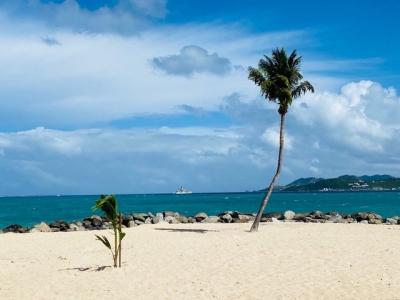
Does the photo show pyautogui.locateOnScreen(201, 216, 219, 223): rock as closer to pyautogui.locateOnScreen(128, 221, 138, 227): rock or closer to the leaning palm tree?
pyautogui.locateOnScreen(128, 221, 138, 227): rock

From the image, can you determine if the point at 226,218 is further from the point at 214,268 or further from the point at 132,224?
the point at 214,268

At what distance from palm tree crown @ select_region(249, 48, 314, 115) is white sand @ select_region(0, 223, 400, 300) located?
316 inches

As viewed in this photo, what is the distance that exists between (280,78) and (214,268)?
14.7m

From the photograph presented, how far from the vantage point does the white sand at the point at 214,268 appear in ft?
56.0

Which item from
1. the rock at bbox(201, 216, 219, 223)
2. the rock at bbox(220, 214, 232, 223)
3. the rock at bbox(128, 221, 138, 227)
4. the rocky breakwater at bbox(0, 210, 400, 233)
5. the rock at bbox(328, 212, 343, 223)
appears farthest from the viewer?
the rock at bbox(201, 216, 219, 223)

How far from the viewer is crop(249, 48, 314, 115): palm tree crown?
3206cm

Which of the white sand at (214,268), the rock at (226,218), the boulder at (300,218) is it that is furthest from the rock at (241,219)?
the white sand at (214,268)

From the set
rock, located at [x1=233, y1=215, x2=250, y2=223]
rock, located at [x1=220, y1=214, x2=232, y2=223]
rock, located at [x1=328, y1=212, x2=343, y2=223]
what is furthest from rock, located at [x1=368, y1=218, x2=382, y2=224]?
rock, located at [x1=220, y1=214, x2=232, y2=223]

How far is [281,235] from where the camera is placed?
30891mm

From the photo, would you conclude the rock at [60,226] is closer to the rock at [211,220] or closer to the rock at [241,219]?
the rock at [211,220]

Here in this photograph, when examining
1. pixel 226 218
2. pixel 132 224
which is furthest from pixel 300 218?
pixel 132 224

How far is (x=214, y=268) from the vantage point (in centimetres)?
2062

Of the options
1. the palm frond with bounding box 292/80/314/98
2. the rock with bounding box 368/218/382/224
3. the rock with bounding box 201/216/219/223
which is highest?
the palm frond with bounding box 292/80/314/98

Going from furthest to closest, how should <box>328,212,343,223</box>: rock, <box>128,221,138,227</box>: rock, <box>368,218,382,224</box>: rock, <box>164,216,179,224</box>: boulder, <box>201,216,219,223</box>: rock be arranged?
1. <box>201,216,219,223</box>: rock
2. <box>164,216,179,224</box>: boulder
3. <box>328,212,343,223</box>: rock
4. <box>368,218,382,224</box>: rock
5. <box>128,221,138,227</box>: rock
